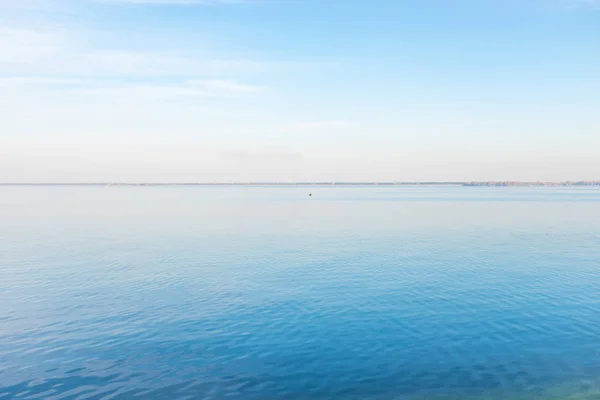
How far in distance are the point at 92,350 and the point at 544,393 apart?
23272 millimetres

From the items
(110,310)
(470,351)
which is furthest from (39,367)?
(470,351)

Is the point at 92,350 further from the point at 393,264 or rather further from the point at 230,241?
the point at 230,241

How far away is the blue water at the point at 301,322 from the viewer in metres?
21.0

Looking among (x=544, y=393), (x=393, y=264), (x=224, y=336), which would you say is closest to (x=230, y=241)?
(x=393, y=264)

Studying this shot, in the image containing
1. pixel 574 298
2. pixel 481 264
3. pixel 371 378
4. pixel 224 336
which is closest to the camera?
pixel 371 378

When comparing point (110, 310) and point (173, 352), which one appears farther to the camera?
point (110, 310)

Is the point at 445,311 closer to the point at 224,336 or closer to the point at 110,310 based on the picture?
the point at 224,336

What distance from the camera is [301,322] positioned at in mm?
29188

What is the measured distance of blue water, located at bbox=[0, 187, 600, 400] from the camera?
21.0 metres

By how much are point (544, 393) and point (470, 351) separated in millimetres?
4855

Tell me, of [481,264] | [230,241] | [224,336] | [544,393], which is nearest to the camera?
[544,393]

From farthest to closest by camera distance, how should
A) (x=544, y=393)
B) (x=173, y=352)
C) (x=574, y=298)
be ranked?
(x=574, y=298) → (x=173, y=352) → (x=544, y=393)

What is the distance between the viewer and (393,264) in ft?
159

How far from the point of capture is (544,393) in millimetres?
19953
